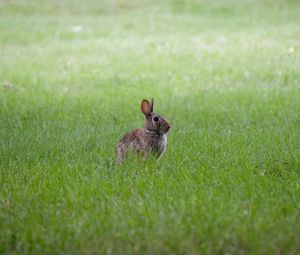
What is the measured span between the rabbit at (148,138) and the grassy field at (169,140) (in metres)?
0.18

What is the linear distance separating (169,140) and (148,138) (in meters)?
1.70

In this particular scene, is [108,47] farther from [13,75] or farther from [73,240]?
[73,240]

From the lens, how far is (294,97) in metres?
13.3

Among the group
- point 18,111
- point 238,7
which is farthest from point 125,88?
point 238,7

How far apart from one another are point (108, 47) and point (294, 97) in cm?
963

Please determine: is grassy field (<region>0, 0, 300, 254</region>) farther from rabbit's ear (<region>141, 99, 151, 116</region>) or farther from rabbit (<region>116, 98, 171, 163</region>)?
rabbit's ear (<region>141, 99, 151, 116</region>)

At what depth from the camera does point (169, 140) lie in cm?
1005

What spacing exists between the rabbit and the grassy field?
0.18 metres

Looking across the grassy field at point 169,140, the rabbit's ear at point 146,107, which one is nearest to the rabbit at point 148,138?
the rabbit's ear at point 146,107

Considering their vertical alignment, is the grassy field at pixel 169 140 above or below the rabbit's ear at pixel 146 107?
below

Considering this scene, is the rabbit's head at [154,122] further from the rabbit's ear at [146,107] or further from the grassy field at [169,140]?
the grassy field at [169,140]

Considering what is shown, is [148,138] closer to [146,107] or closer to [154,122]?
[154,122]

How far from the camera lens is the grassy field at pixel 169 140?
582 cm

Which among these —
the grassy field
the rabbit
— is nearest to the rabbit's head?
the rabbit
